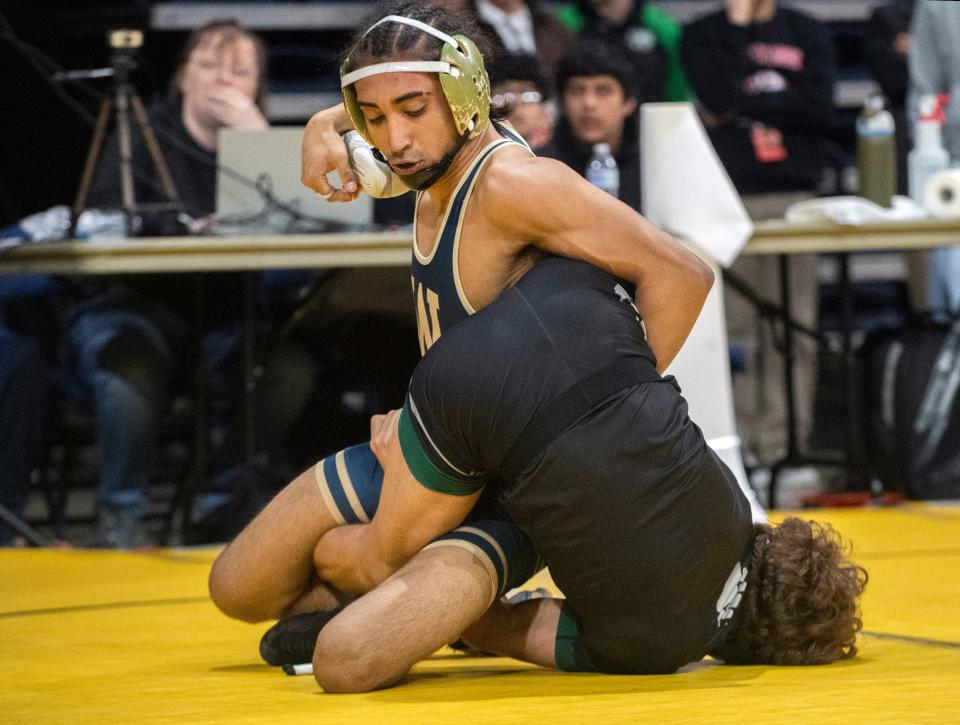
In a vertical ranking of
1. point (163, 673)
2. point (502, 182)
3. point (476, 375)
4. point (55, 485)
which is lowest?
point (55, 485)

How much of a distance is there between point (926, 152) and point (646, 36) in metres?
1.33

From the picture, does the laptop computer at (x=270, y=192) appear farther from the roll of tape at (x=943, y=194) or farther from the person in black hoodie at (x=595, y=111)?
the roll of tape at (x=943, y=194)

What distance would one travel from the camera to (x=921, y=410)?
4840mm

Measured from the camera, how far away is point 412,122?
2.51 m

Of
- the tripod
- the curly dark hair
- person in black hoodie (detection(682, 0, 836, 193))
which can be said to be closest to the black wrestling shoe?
the curly dark hair

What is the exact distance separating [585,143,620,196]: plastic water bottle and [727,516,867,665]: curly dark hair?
212 centimetres

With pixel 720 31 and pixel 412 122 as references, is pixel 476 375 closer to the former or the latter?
pixel 412 122

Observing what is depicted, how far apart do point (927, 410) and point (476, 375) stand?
2.84m

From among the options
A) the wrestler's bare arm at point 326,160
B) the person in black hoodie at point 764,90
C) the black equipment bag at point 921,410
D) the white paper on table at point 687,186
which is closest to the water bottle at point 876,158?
the black equipment bag at point 921,410

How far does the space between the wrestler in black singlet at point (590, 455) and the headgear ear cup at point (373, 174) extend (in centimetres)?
34

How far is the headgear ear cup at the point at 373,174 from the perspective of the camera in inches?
105

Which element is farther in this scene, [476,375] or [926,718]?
[476,375]

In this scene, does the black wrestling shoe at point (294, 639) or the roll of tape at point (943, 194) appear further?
the roll of tape at point (943, 194)

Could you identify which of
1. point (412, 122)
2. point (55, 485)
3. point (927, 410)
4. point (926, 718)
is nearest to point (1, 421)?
point (55, 485)
